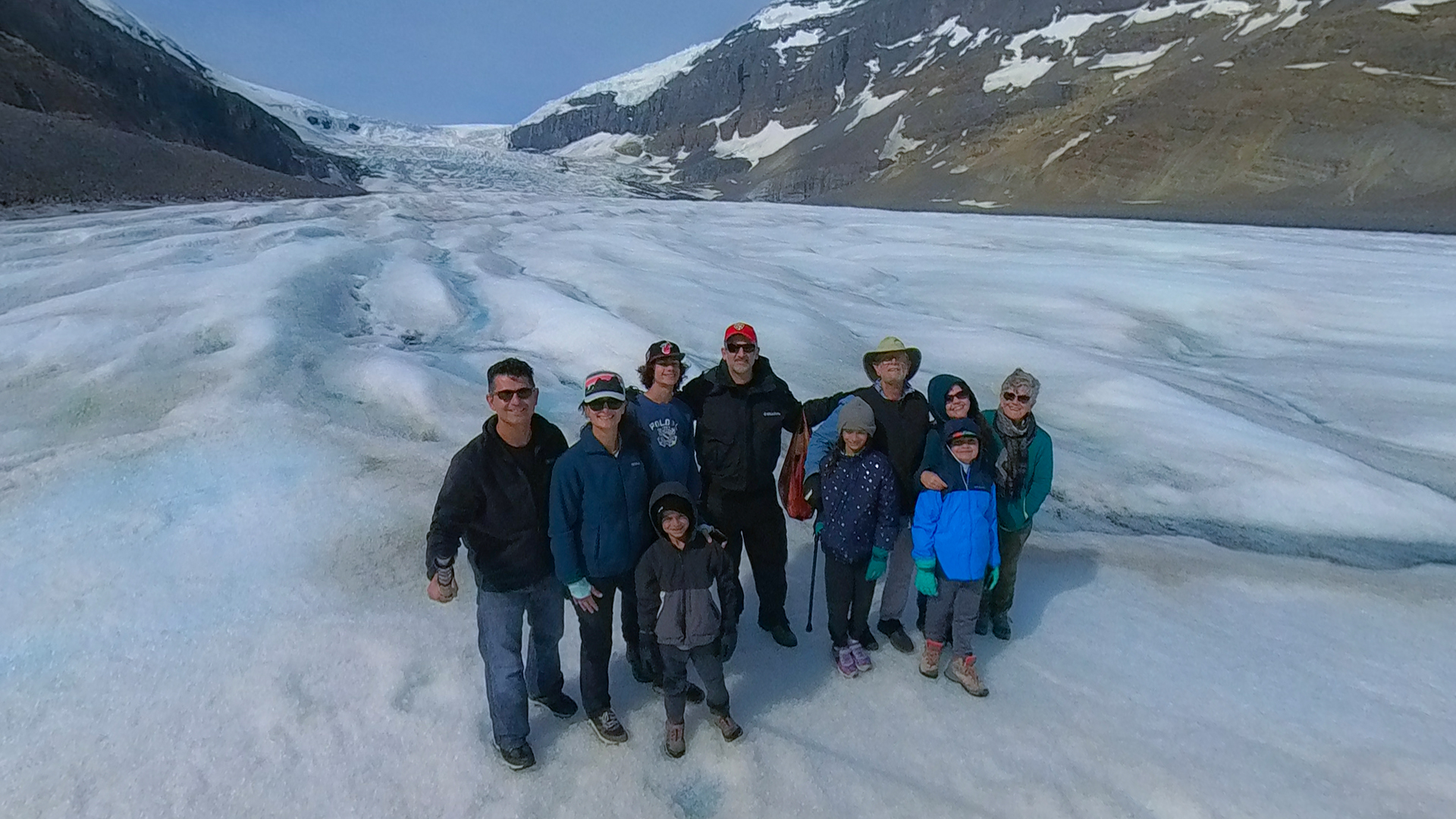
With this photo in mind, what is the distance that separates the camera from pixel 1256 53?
6244cm

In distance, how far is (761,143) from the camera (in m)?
126

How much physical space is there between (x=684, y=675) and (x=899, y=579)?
134 cm

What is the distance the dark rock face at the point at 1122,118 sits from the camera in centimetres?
4978

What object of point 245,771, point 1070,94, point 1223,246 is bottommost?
point 245,771

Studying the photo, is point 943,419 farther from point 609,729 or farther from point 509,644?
point 509,644

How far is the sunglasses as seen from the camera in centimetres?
280

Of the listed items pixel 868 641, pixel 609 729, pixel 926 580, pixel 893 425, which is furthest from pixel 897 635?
pixel 609 729

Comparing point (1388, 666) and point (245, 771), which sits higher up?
point (1388, 666)

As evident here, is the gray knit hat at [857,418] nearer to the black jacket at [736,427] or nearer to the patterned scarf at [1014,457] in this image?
the black jacket at [736,427]

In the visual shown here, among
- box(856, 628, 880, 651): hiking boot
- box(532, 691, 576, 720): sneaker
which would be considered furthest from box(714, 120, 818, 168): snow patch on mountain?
box(532, 691, 576, 720): sneaker

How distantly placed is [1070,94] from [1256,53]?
17.0 meters

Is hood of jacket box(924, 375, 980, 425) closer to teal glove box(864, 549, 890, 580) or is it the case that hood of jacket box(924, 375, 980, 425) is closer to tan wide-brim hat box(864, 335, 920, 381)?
tan wide-brim hat box(864, 335, 920, 381)

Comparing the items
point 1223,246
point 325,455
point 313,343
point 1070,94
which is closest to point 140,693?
point 325,455

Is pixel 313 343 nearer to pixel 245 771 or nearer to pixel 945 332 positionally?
pixel 245 771
